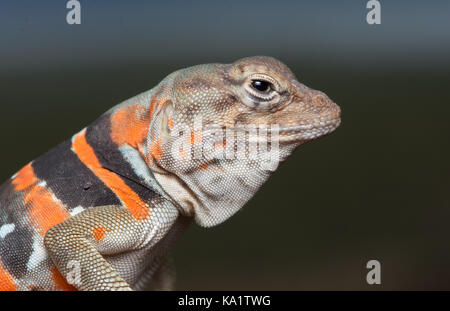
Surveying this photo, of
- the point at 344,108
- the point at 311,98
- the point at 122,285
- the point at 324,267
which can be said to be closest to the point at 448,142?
the point at 344,108

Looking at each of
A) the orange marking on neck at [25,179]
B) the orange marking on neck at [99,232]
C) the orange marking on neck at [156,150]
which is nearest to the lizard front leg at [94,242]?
the orange marking on neck at [99,232]

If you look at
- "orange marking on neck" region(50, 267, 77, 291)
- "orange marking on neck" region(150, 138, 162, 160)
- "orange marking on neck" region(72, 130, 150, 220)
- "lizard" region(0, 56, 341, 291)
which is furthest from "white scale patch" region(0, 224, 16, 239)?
"orange marking on neck" region(150, 138, 162, 160)

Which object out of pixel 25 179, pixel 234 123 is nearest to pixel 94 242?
pixel 25 179

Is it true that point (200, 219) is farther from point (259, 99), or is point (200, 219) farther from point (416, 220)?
point (416, 220)

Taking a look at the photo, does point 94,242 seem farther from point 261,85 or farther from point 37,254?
point 261,85

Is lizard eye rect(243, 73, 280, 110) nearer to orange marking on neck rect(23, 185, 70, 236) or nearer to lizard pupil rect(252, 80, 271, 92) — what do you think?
Result: lizard pupil rect(252, 80, 271, 92)
